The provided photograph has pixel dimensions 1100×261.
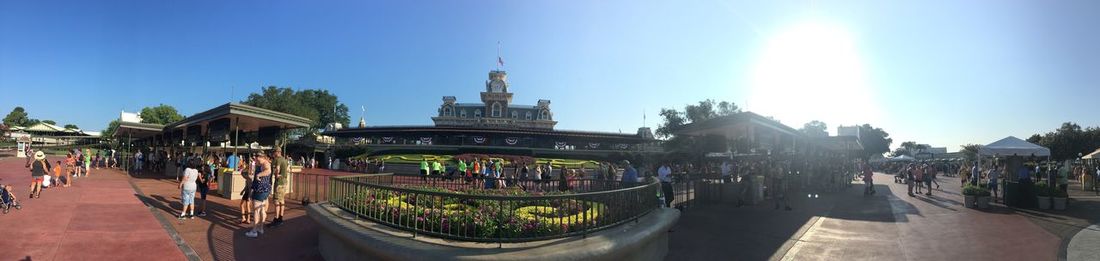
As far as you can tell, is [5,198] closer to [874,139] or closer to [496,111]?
[496,111]

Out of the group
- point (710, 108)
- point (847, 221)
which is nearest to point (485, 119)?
point (710, 108)

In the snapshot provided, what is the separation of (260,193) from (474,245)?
5045 millimetres

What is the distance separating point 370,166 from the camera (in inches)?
1389

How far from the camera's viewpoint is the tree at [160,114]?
76.2m

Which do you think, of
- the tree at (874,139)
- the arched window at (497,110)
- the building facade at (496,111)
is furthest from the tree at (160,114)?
the tree at (874,139)

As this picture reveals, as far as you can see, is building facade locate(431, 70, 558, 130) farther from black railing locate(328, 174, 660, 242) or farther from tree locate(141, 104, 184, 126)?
black railing locate(328, 174, 660, 242)

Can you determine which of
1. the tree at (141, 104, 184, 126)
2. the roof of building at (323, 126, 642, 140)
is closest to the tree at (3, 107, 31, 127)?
the tree at (141, 104, 184, 126)

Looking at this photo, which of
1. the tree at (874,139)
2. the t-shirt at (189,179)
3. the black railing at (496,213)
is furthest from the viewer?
the tree at (874,139)

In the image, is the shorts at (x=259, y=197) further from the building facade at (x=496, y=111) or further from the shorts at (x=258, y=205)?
the building facade at (x=496, y=111)

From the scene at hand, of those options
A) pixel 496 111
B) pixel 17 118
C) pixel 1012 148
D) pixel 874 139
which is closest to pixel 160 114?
pixel 17 118

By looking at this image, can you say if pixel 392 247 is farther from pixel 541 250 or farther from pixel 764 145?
pixel 764 145

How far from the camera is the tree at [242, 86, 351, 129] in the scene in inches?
2430

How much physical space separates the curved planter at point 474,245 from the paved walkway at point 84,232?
2.53m

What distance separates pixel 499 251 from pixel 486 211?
693 millimetres
